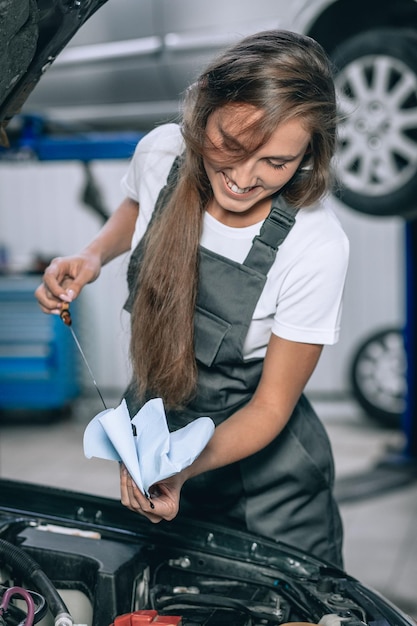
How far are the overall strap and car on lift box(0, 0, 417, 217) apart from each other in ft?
2.82

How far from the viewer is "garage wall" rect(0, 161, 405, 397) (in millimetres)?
4906

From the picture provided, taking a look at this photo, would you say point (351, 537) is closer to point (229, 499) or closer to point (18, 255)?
point (229, 499)

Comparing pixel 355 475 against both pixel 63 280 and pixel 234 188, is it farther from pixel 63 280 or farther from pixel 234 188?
pixel 234 188

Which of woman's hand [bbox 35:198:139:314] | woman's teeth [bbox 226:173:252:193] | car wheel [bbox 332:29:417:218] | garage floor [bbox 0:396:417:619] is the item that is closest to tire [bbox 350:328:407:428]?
garage floor [bbox 0:396:417:619]

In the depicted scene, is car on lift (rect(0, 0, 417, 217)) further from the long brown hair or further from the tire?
the tire

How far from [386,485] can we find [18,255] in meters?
2.98

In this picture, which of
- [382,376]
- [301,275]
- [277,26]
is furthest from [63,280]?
[382,376]

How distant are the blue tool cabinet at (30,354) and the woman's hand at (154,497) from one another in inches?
141

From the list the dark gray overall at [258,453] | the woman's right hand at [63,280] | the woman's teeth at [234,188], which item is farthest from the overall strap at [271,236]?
the woman's right hand at [63,280]

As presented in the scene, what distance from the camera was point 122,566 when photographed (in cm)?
110

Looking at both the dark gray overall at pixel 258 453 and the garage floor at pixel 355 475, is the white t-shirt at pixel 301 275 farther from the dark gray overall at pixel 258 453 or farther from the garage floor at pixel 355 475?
the garage floor at pixel 355 475

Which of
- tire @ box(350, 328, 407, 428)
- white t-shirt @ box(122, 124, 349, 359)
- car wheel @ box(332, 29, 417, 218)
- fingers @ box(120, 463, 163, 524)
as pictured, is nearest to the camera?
fingers @ box(120, 463, 163, 524)

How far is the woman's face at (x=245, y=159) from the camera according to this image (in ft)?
3.68

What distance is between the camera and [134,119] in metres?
4.16
